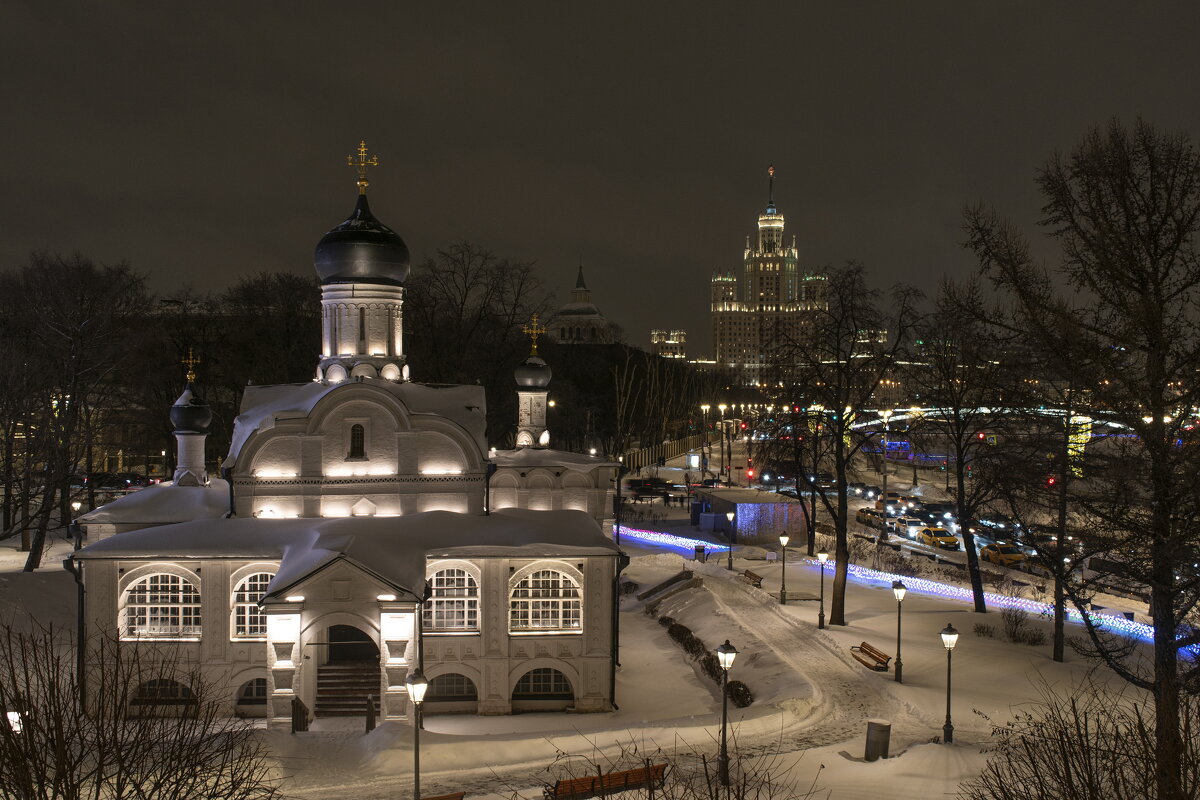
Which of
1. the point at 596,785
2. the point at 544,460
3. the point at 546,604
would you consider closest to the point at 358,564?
the point at 546,604

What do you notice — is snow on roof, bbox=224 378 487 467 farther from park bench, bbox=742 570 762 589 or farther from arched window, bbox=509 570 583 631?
park bench, bbox=742 570 762 589

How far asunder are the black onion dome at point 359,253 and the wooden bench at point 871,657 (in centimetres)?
1477

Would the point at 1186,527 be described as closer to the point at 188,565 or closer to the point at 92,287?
the point at 188,565

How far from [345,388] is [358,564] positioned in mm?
5077

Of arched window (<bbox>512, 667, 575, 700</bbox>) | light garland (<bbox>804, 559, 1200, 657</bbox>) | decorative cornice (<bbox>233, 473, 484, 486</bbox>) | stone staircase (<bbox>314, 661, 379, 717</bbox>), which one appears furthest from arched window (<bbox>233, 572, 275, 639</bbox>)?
light garland (<bbox>804, 559, 1200, 657</bbox>)

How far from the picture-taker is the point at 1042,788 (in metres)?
8.32

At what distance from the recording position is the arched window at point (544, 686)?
69.6ft

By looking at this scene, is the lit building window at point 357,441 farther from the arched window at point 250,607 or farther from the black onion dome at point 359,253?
the black onion dome at point 359,253

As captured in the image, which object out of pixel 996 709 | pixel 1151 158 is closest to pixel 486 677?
pixel 996 709

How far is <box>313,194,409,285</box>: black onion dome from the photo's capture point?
24641 mm

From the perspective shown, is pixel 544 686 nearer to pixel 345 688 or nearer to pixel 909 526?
pixel 345 688

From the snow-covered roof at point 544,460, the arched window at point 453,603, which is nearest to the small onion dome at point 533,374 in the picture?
the snow-covered roof at point 544,460

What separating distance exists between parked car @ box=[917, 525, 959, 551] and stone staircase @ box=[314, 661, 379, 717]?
89.8 ft

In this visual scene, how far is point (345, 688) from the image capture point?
20.4 meters
